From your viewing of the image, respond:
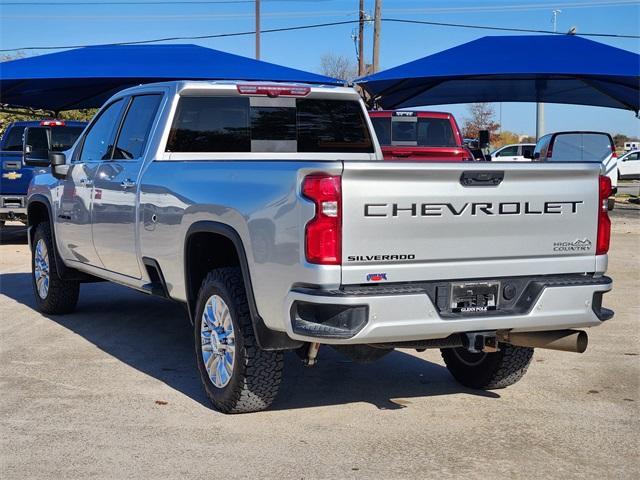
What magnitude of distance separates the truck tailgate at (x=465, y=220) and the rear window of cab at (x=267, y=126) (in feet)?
7.81

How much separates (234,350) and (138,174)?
1.80 meters

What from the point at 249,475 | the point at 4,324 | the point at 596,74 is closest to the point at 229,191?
the point at 249,475

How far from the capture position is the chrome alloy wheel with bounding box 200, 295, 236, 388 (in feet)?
17.2

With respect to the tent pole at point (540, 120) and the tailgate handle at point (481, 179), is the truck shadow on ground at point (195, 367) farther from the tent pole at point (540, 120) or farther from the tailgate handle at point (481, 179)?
the tent pole at point (540, 120)

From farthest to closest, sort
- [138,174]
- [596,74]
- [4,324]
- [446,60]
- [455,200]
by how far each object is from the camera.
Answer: [446,60] → [596,74] → [4,324] → [138,174] → [455,200]

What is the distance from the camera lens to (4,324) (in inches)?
319

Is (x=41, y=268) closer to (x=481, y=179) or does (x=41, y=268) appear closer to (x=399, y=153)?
(x=481, y=179)

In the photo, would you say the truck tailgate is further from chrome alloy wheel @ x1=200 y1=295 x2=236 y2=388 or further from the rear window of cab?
the rear window of cab

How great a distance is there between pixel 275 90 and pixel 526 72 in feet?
31.8

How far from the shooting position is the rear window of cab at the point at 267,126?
654 centimetres

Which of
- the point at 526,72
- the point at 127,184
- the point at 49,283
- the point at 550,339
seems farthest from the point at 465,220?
the point at 526,72

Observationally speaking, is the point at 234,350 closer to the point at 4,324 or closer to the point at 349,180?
the point at 349,180

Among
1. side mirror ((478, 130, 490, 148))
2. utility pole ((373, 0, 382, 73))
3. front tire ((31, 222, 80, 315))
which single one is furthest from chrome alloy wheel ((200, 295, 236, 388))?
utility pole ((373, 0, 382, 73))

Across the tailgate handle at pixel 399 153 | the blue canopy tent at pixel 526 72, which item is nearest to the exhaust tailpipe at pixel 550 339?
the tailgate handle at pixel 399 153
